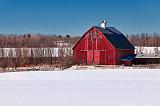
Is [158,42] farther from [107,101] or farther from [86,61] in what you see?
[107,101]

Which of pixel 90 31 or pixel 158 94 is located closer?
pixel 158 94

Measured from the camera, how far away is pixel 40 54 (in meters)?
54.4

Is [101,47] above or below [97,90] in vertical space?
above

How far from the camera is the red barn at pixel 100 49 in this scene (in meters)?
39.8

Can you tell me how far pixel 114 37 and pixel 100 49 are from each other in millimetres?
3218

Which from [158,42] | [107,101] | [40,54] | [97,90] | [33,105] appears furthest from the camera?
[158,42]

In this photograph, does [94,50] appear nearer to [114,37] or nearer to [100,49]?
[100,49]

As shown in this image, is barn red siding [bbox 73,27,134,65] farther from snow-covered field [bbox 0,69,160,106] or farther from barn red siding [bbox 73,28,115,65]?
snow-covered field [bbox 0,69,160,106]

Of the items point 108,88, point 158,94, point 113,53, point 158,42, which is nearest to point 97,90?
point 108,88

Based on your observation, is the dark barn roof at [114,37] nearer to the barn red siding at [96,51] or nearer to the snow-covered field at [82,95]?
the barn red siding at [96,51]

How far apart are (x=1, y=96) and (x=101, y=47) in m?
24.4

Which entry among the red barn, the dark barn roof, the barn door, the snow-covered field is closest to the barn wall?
the red barn

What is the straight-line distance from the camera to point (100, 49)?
132 ft

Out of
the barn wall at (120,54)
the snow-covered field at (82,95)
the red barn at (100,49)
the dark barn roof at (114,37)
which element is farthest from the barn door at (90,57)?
the snow-covered field at (82,95)
